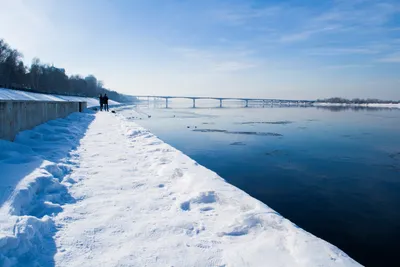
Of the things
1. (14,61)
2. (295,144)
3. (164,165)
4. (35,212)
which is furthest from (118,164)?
(14,61)

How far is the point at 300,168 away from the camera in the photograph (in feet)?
29.6

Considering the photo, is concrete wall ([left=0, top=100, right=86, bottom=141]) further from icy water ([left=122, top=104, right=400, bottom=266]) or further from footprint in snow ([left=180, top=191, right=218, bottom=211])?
icy water ([left=122, top=104, right=400, bottom=266])

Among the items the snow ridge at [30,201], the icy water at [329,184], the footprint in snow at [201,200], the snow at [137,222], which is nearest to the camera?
the snow ridge at [30,201]

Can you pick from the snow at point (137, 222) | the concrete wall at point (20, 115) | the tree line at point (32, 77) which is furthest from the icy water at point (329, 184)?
the tree line at point (32, 77)

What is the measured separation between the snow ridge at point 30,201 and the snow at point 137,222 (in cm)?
1

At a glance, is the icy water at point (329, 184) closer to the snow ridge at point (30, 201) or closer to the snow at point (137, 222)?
the snow at point (137, 222)

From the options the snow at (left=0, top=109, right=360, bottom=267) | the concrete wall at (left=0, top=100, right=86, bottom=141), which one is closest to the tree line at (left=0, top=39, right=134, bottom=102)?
the concrete wall at (left=0, top=100, right=86, bottom=141)

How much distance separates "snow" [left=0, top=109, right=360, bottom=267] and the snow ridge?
11mm

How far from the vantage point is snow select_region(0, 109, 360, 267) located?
286 centimetres

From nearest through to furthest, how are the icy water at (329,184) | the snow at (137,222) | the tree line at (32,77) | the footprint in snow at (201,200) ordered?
the snow at (137,222) → the footprint in snow at (201,200) → the icy water at (329,184) → the tree line at (32,77)

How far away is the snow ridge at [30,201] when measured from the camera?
108 inches

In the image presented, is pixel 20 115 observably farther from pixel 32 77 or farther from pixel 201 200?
pixel 32 77

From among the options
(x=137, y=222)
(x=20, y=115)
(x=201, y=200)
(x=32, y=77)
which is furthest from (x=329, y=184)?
(x=32, y=77)

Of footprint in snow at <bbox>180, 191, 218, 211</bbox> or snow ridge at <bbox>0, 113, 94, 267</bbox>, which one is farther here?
footprint in snow at <bbox>180, 191, 218, 211</bbox>
